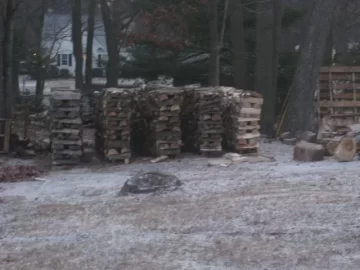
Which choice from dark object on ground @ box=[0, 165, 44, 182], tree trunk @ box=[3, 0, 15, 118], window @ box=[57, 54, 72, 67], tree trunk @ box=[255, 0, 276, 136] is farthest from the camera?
window @ box=[57, 54, 72, 67]

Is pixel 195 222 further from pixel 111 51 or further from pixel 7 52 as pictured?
pixel 111 51

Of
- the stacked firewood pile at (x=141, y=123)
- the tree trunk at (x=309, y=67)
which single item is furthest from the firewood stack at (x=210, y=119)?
the tree trunk at (x=309, y=67)

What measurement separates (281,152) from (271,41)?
22.4 ft

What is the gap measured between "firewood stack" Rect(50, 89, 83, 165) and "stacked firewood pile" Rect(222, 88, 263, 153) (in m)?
2.86

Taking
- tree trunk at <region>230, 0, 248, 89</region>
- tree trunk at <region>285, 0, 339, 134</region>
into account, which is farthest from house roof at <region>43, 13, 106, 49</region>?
tree trunk at <region>285, 0, 339, 134</region>

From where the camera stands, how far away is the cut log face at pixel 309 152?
1523 cm

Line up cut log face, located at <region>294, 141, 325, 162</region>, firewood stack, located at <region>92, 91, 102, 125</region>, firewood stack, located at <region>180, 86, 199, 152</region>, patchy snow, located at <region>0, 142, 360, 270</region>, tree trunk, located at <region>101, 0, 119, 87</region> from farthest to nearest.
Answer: tree trunk, located at <region>101, 0, 119, 87</region>
firewood stack, located at <region>92, 91, 102, 125</region>
firewood stack, located at <region>180, 86, 199, 152</region>
cut log face, located at <region>294, 141, 325, 162</region>
patchy snow, located at <region>0, 142, 360, 270</region>

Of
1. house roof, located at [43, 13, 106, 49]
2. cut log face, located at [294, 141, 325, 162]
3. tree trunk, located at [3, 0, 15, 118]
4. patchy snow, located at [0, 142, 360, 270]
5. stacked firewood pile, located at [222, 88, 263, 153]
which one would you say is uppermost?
house roof, located at [43, 13, 106, 49]

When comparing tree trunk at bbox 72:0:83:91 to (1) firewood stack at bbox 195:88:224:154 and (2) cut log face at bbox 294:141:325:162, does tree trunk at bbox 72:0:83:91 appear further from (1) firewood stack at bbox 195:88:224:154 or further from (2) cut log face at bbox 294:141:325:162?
(2) cut log face at bbox 294:141:325:162

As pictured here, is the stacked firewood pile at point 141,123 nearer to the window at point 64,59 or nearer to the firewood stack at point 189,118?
the firewood stack at point 189,118

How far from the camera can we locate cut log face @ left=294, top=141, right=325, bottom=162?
15.2 meters

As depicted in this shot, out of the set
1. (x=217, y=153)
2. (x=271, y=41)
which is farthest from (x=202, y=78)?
(x=217, y=153)

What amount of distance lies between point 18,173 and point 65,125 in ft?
5.31

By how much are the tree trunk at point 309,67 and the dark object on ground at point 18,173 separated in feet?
27.5
